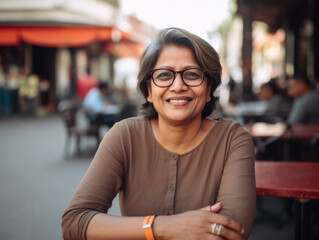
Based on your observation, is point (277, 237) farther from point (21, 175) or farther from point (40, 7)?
point (40, 7)

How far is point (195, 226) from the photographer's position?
1595 mm

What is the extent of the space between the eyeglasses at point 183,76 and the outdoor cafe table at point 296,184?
0.73 m

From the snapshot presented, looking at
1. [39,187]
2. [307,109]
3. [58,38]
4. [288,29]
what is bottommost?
[39,187]

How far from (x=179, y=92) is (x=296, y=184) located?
92 cm

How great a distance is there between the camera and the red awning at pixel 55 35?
517 inches

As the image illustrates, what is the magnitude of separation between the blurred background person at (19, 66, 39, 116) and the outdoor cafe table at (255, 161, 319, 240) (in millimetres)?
14386

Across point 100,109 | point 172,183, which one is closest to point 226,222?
point 172,183

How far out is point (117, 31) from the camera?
1345cm

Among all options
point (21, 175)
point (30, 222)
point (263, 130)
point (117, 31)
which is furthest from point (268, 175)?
point (117, 31)

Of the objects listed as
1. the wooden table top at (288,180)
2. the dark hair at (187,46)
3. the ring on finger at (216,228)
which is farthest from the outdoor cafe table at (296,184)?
the dark hair at (187,46)

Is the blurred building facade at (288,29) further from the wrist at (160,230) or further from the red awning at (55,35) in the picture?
the wrist at (160,230)

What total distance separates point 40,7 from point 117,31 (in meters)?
5.03

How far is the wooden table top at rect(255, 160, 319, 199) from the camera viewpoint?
2066 mm

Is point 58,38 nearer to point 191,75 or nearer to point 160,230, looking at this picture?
point 191,75
